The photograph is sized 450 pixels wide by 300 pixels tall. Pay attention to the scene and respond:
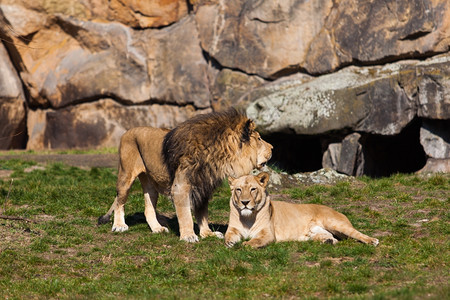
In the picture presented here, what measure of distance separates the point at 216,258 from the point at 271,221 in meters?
1.26

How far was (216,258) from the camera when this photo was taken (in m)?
7.85

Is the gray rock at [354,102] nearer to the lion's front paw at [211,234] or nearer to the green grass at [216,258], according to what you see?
the green grass at [216,258]

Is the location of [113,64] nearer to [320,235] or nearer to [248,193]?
[248,193]

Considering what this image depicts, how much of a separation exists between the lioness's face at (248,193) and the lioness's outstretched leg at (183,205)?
0.74 metres

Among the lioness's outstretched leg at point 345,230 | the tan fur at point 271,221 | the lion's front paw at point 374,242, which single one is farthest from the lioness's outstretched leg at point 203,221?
the lion's front paw at point 374,242

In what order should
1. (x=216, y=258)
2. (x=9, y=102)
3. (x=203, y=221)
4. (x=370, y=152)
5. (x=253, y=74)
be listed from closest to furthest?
1. (x=216, y=258)
2. (x=203, y=221)
3. (x=370, y=152)
4. (x=253, y=74)
5. (x=9, y=102)

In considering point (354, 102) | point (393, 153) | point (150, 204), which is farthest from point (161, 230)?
point (393, 153)

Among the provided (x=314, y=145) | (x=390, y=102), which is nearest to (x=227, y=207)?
(x=390, y=102)

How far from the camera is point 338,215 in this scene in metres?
8.98

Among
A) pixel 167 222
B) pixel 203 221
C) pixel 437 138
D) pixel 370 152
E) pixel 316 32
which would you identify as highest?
pixel 316 32

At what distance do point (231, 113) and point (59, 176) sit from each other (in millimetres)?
6996

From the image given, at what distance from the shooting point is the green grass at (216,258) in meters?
6.88

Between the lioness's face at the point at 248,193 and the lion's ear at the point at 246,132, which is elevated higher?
the lion's ear at the point at 246,132

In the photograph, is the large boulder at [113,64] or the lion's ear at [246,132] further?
the large boulder at [113,64]
